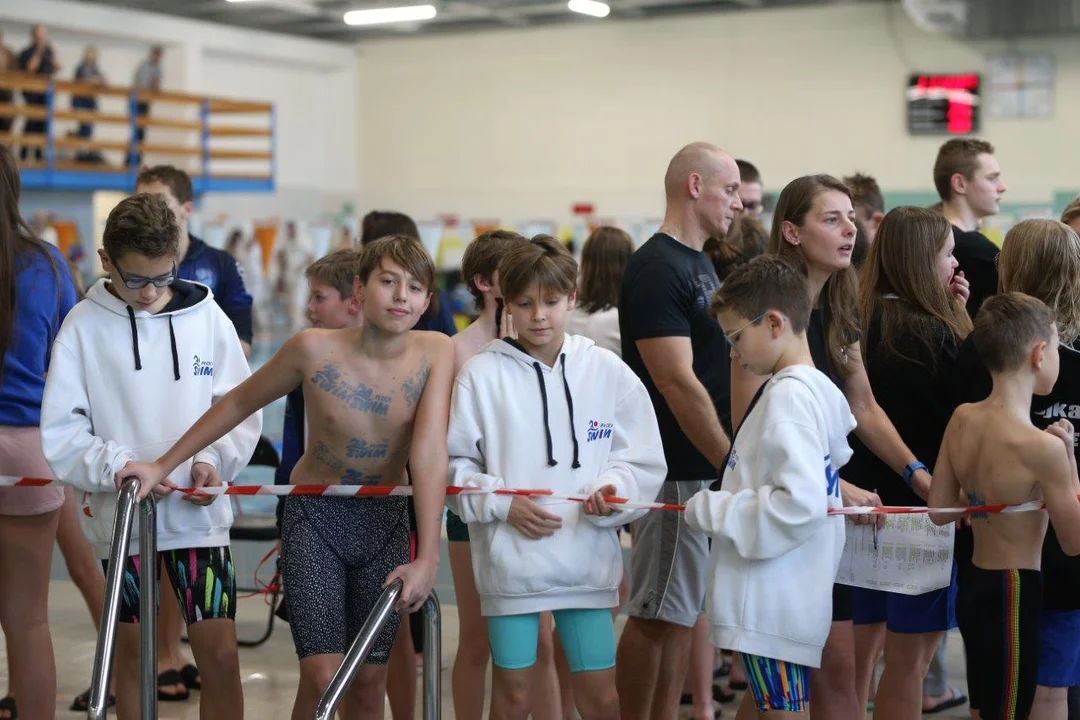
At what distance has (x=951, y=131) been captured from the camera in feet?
55.7

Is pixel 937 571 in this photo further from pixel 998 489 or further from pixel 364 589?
pixel 364 589

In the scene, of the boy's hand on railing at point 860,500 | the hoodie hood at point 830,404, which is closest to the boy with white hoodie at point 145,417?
the hoodie hood at point 830,404

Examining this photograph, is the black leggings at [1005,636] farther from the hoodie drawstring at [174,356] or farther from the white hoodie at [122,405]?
the hoodie drawstring at [174,356]

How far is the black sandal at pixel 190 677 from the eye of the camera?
446 cm

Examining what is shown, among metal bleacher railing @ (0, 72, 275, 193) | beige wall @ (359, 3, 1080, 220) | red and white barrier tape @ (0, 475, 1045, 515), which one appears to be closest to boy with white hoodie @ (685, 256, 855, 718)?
red and white barrier tape @ (0, 475, 1045, 515)

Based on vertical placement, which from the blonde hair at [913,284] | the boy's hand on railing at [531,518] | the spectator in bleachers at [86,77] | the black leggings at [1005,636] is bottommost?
the black leggings at [1005,636]

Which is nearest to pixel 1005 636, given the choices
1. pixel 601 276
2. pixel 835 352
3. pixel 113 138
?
pixel 835 352

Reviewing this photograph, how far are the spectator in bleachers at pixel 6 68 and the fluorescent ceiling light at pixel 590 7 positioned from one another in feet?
25.3

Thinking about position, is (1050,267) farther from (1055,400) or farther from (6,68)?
(6,68)

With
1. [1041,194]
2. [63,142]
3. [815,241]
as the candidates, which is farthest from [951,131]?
[815,241]

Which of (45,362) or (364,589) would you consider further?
(45,362)

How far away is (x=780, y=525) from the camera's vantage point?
2.58 m

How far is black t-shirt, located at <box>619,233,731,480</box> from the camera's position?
11.4ft

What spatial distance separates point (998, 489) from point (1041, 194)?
14.6 m
